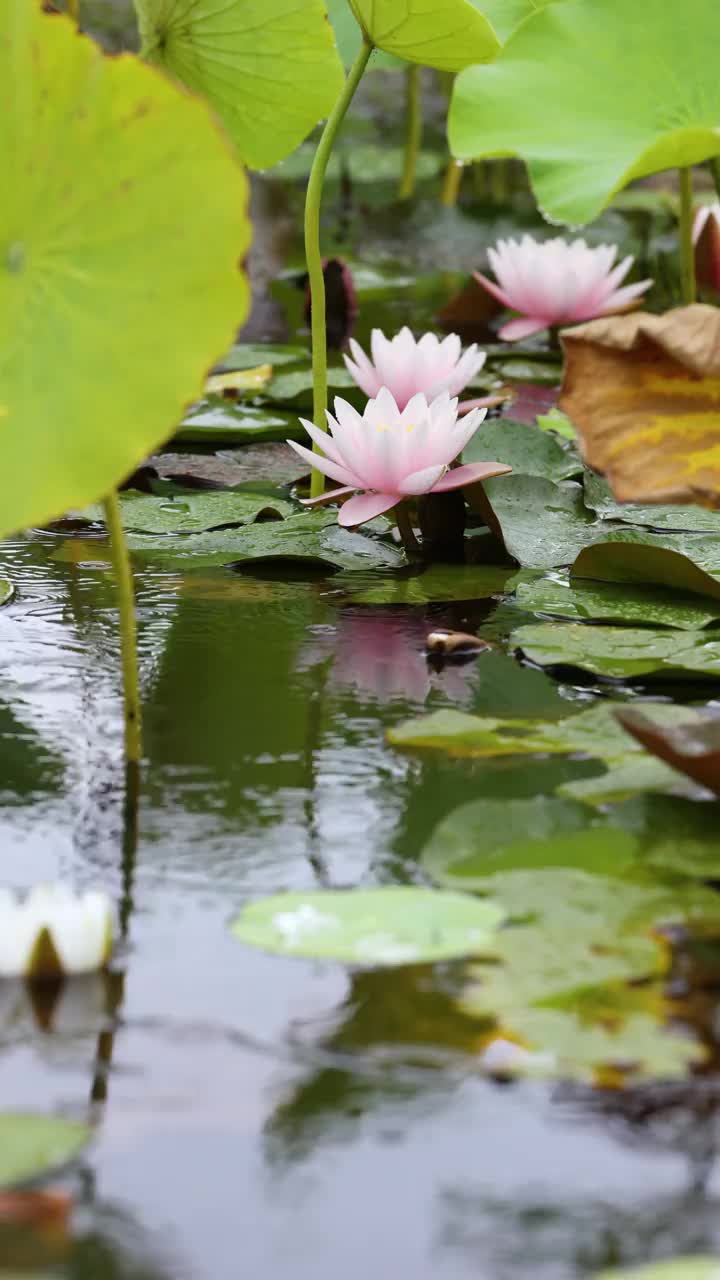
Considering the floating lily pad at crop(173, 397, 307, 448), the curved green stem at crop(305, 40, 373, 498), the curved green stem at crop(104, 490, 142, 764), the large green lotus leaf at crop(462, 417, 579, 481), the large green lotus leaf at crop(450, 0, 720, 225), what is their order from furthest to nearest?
the floating lily pad at crop(173, 397, 307, 448)
the large green lotus leaf at crop(462, 417, 579, 481)
the curved green stem at crop(305, 40, 373, 498)
the large green lotus leaf at crop(450, 0, 720, 225)
the curved green stem at crop(104, 490, 142, 764)

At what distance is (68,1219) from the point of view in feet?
1.94

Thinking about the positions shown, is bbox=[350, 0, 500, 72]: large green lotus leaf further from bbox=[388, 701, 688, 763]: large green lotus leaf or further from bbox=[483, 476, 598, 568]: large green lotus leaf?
bbox=[388, 701, 688, 763]: large green lotus leaf

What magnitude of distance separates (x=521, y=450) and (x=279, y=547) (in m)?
0.44

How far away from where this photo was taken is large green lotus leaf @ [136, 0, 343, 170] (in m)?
1.55

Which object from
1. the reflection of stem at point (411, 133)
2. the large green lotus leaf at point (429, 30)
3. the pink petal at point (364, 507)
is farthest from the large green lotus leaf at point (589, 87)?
the reflection of stem at point (411, 133)

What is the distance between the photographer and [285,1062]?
2.27 ft

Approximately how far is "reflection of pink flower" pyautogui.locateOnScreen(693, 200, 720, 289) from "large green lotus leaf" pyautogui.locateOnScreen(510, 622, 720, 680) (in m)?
1.51

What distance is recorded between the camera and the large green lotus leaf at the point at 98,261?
0.91m

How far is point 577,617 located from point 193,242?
0.57 metres

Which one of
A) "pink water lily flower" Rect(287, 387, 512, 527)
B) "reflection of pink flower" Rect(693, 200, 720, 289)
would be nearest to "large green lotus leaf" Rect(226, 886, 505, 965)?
"pink water lily flower" Rect(287, 387, 512, 527)

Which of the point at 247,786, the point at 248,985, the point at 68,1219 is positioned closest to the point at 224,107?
the point at 247,786

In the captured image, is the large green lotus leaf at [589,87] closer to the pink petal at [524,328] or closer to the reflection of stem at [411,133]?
the pink petal at [524,328]

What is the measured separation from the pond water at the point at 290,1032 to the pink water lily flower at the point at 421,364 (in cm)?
45

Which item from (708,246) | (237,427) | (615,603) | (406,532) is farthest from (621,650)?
(708,246)
